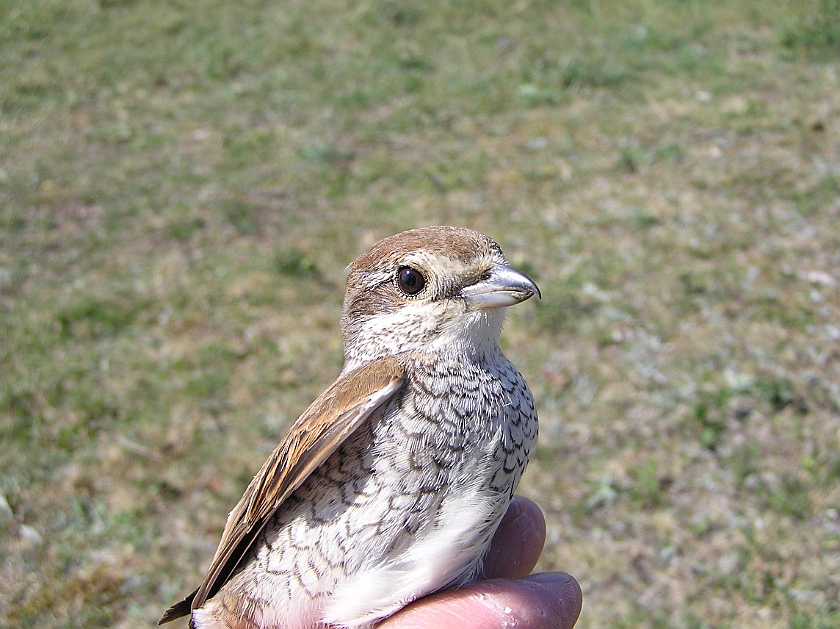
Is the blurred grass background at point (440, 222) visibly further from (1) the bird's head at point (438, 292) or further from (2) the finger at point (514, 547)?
(1) the bird's head at point (438, 292)

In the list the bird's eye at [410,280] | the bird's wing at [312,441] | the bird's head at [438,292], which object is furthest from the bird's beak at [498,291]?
the bird's wing at [312,441]

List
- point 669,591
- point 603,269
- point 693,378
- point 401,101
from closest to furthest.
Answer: point 669,591 < point 693,378 < point 603,269 < point 401,101

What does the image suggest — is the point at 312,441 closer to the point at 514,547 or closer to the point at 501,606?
the point at 501,606

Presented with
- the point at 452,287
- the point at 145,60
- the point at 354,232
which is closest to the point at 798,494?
the point at 452,287

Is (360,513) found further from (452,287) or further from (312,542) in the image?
(452,287)

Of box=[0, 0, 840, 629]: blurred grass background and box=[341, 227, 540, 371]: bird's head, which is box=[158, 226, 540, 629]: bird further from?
box=[0, 0, 840, 629]: blurred grass background

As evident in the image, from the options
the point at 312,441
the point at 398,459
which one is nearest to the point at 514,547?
the point at 398,459
